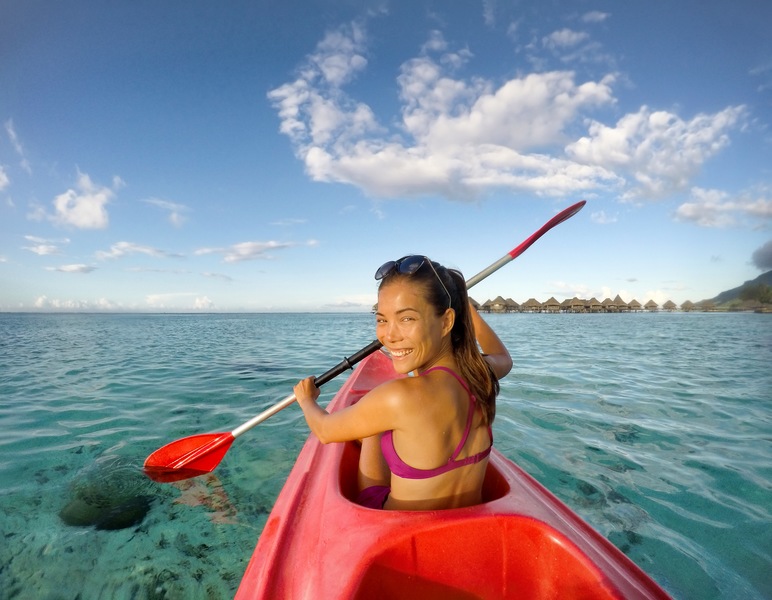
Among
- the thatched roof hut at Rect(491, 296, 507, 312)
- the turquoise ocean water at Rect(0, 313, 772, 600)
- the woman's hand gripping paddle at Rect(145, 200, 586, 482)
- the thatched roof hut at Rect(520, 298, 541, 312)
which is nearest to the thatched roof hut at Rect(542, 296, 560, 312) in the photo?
the thatched roof hut at Rect(520, 298, 541, 312)

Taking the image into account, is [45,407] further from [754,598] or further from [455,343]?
[754,598]

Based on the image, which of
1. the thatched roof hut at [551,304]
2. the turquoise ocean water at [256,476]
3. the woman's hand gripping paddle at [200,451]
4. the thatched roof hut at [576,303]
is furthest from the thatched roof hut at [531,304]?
the woman's hand gripping paddle at [200,451]

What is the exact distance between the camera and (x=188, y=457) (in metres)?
4.26

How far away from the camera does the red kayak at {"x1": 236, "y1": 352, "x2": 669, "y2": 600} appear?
4.87 ft

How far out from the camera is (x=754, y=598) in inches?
97.9

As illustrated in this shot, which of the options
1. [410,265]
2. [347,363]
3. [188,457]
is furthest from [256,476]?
[410,265]

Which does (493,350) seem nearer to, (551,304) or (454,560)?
(454,560)

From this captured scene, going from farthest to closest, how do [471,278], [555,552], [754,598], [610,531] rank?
[471,278], [610,531], [754,598], [555,552]

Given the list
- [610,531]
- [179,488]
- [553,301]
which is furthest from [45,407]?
[553,301]

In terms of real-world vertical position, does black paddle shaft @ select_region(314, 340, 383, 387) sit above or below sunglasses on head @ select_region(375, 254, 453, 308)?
below

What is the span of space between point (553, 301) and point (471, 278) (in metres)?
90.2

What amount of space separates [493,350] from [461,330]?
89 centimetres

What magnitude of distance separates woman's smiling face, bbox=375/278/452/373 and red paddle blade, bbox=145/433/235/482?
3240 millimetres

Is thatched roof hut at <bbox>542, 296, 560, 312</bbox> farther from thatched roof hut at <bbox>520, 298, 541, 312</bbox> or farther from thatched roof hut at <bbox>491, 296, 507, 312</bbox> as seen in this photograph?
thatched roof hut at <bbox>491, 296, 507, 312</bbox>
